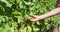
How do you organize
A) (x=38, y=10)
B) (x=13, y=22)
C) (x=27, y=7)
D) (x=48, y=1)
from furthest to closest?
(x=48, y=1) → (x=38, y=10) → (x=27, y=7) → (x=13, y=22)

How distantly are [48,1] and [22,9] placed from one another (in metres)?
1.84

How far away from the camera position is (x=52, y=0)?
5.80 metres

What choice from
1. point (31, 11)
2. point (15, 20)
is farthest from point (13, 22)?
point (31, 11)

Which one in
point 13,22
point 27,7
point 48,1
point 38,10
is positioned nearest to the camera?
point 13,22

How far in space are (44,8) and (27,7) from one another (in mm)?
1180

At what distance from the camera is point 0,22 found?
305 cm

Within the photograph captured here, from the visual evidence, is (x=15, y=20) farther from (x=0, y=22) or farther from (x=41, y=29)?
(x=41, y=29)

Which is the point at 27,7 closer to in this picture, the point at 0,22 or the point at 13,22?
→ the point at 13,22

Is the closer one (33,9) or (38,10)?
(33,9)

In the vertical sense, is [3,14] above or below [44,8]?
above

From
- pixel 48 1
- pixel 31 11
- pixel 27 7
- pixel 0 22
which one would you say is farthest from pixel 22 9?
pixel 48 1

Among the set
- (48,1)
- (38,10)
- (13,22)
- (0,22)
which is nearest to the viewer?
(0,22)

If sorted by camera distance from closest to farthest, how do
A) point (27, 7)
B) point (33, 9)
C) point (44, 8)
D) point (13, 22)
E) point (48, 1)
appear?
point (13, 22) → point (27, 7) → point (33, 9) → point (44, 8) → point (48, 1)

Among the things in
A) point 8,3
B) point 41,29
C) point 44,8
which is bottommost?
point 41,29
